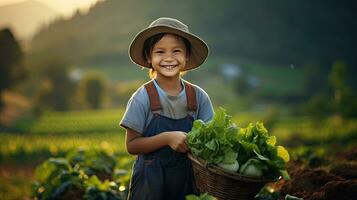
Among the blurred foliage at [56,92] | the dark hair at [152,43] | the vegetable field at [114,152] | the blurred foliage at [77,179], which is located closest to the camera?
the dark hair at [152,43]

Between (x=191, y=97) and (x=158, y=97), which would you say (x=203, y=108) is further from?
(x=158, y=97)

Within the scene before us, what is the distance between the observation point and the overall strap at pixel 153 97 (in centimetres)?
392

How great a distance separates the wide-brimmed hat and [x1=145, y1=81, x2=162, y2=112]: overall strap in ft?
0.95

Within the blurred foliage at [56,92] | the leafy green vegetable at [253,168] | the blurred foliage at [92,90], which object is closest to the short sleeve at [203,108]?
the leafy green vegetable at [253,168]

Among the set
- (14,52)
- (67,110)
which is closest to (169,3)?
(67,110)

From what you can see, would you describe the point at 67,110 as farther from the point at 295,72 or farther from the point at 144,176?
the point at 144,176

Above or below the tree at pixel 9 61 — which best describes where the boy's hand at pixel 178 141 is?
below

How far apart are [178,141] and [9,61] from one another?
71.3 ft

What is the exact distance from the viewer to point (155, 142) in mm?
3812

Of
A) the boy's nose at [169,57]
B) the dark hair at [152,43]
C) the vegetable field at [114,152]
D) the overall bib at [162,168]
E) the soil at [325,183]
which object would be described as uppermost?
the dark hair at [152,43]

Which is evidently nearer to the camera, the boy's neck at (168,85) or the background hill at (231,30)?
the boy's neck at (168,85)

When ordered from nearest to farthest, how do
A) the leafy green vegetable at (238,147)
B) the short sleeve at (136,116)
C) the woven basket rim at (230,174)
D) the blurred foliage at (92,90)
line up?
1. the woven basket rim at (230,174)
2. the leafy green vegetable at (238,147)
3. the short sleeve at (136,116)
4. the blurred foliage at (92,90)

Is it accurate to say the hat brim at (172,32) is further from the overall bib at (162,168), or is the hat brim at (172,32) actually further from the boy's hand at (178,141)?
the boy's hand at (178,141)

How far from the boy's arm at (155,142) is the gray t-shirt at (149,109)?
0.22 feet
